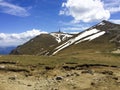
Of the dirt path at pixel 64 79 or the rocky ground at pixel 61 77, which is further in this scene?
the rocky ground at pixel 61 77

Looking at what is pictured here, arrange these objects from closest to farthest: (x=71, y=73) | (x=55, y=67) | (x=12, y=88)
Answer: (x=12, y=88) → (x=71, y=73) → (x=55, y=67)

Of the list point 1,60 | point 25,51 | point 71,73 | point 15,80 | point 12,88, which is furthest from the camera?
Result: point 25,51

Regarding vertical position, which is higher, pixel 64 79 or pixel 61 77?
pixel 61 77

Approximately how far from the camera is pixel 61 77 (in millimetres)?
44000

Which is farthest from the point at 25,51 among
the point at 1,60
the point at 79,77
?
the point at 79,77

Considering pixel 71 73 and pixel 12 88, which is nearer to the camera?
pixel 12 88

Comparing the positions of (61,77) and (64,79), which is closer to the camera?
(64,79)

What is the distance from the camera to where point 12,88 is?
39625 millimetres

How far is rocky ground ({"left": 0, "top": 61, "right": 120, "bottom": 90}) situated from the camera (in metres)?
39.8

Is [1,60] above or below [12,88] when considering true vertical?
above

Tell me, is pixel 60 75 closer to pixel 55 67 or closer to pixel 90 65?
pixel 55 67

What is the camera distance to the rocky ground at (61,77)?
1569 inches

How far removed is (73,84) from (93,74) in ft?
23.9

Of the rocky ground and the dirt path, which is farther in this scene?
the rocky ground
